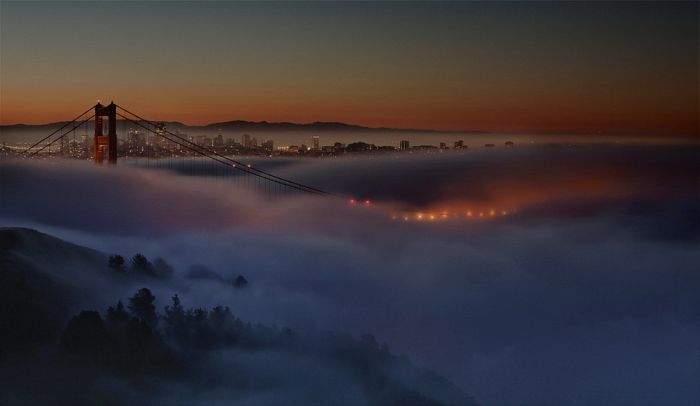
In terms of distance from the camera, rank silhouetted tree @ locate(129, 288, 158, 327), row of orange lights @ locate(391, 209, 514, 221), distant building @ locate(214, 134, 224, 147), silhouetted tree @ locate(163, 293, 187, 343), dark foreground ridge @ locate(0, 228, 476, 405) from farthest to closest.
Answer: row of orange lights @ locate(391, 209, 514, 221), distant building @ locate(214, 134, 224, 147), silhouetted tree @ locate(129, 288, 158, 327), silhouetted tree @ locate(163, 293, 187, 343), dark foreground ridge @ locate(0, 228, 476, 405)

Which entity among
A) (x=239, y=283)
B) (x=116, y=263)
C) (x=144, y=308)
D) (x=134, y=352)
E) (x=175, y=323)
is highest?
(x=116, y=263)

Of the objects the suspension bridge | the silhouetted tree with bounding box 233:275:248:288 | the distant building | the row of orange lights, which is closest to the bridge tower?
the suspension bridge

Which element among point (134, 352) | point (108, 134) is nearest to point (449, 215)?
point (108, 134)

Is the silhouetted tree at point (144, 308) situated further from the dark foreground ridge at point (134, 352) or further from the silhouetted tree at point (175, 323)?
the silhouetted tree at point (175, 323)

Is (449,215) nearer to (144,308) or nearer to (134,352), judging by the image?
(144,308)

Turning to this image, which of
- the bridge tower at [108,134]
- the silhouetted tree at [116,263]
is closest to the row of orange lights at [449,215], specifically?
the bridge tower at [108,134]

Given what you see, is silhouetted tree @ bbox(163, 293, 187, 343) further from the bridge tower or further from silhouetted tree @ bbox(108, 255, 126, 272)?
the bridge tower
